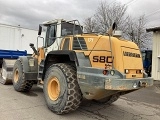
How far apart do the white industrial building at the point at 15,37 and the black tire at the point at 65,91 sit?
36.9ft

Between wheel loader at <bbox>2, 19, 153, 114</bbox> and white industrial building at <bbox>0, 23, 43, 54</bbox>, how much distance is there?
33.9 ft

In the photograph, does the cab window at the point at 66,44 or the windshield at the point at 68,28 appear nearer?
the cab window at the point at 66,44

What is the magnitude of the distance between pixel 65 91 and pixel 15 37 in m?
12.4

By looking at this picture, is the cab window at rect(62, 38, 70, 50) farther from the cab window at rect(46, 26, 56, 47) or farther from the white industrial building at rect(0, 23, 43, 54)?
the white industrial building at rect(0, 23, 43, 54)

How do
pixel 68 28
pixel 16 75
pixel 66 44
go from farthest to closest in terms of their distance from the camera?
pixel 16 75 < pixel 68 28 < pixel 66 44

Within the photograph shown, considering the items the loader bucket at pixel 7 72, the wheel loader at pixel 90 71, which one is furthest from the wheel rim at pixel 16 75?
the wheel loader at pixel 90 71

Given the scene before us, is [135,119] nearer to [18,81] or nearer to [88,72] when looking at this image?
[88,72]

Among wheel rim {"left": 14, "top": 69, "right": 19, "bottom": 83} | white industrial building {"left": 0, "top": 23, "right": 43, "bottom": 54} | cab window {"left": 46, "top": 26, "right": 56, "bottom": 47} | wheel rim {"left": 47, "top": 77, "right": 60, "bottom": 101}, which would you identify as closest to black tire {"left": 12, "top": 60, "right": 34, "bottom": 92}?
wheel rim {"left": 14, "top": 69, "right": 19, "bottom": 83}

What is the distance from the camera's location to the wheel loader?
519cm

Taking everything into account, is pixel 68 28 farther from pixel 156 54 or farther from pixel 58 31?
pixel 156 54

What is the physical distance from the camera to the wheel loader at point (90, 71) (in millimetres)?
5188

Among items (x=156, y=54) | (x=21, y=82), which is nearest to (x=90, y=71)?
(x=21, y=82)

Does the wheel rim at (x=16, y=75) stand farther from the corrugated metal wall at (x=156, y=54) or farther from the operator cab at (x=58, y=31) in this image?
the corrugated metal wall at (x=156, y=54)

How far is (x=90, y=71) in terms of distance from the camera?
17.6ft
